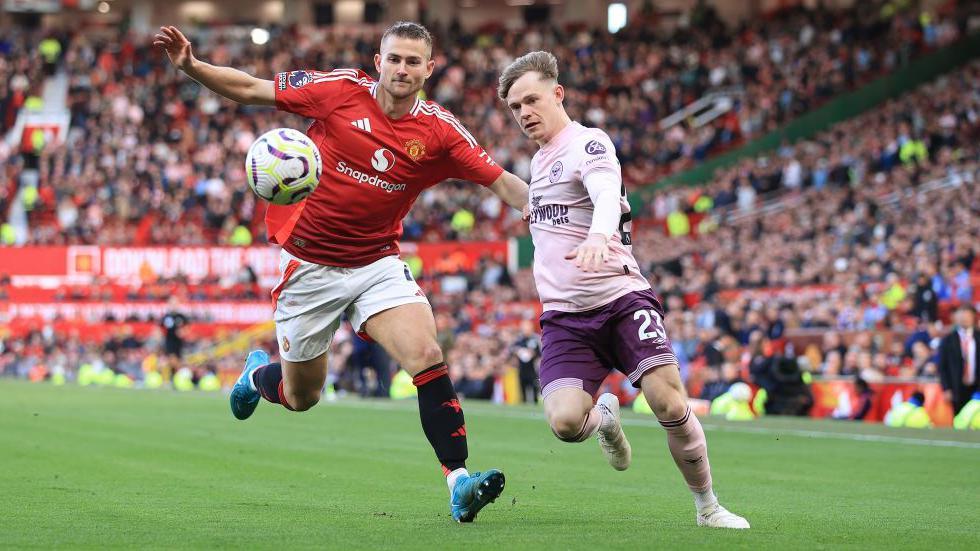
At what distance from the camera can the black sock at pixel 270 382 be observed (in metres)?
8.77

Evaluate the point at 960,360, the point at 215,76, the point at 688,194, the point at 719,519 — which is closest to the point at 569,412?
the point at 719,519

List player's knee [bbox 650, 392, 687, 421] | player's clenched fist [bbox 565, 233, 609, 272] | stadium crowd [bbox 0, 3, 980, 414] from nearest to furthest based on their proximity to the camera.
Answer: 1. player's clenched fist [bbox 565, 233, 609, 272]
2. player's knee [bbox 650, 392, 687, 421]
3. stadium crowd [bbox 0, 3, 980, 414]

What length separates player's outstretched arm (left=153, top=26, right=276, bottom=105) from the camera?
7.61 m

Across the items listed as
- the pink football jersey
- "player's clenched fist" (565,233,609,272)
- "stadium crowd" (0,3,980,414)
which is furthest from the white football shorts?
"stadium crowd" (0,3,980,414)

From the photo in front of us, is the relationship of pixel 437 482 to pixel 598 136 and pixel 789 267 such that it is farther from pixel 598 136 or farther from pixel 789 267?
pixel 789 267

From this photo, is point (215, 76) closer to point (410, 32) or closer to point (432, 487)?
point (410, 32)

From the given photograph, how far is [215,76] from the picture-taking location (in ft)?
25.0

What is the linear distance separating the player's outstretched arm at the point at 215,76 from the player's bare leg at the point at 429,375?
1385 mm

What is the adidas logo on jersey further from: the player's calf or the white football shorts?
the player's calf

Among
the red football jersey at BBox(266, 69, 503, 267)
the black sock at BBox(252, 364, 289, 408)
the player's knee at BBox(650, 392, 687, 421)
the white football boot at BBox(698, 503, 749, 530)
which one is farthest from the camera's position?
the black sock at BBox(252, 364, 289, 408)

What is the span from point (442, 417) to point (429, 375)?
0.24 meters

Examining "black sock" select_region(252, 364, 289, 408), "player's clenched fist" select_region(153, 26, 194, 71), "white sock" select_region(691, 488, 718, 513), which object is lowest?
"white sock" select_region(691, 488, 718, 513)

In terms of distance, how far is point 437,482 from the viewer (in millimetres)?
10148

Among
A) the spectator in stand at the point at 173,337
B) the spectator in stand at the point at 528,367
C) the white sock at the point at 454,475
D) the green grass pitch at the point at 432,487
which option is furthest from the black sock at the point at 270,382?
the spectator in stand at the point at 173,337
